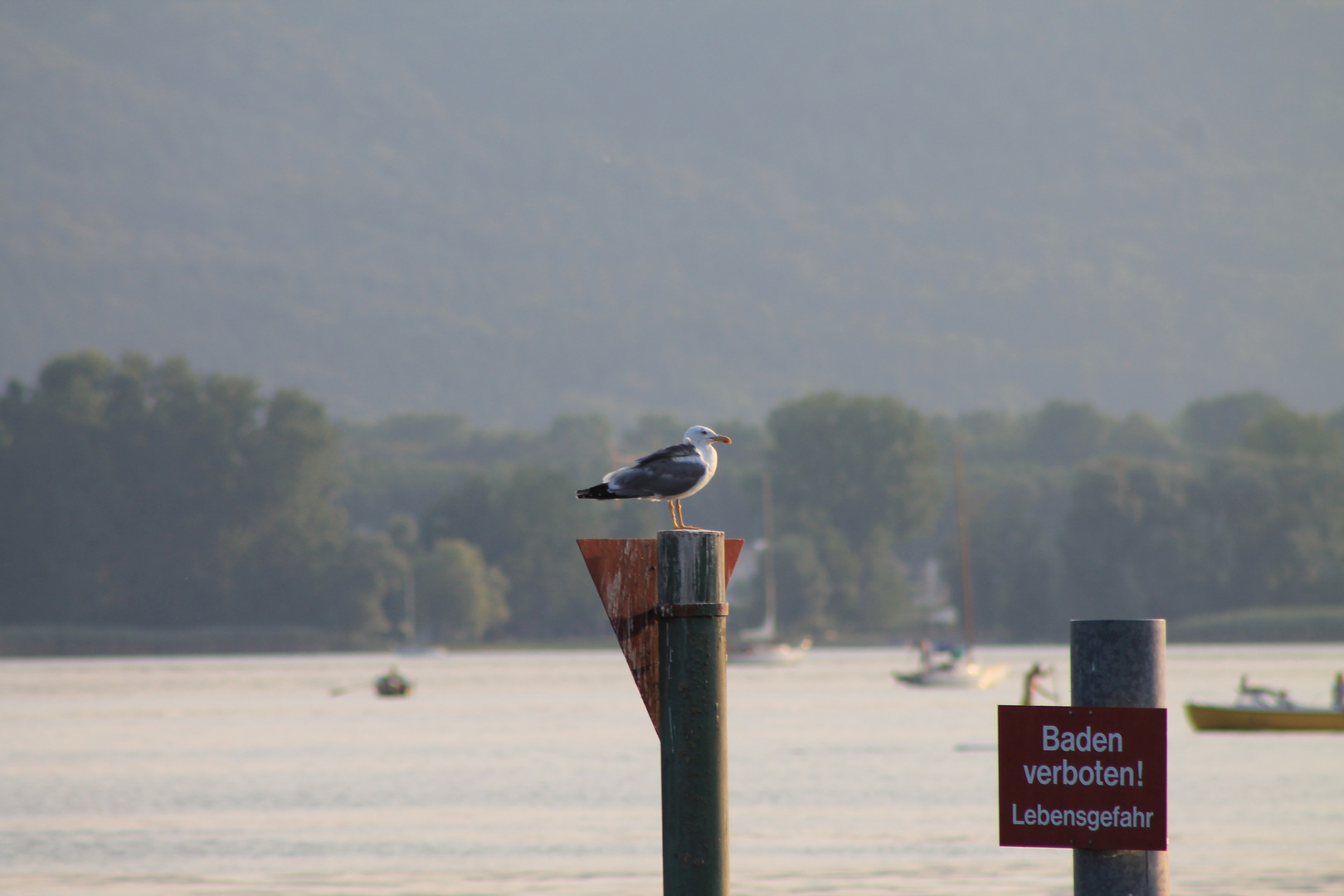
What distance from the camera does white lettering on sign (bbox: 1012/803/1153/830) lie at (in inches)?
268

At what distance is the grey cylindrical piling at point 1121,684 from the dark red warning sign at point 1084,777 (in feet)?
0.20

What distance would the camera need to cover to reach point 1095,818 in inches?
269

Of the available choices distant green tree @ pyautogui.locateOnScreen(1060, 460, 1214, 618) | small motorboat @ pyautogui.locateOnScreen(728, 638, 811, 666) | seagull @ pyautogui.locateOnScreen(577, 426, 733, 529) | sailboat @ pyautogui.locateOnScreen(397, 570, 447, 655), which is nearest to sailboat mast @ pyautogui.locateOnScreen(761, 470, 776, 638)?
small motorboat @ pyautogui.locateOnScreen(728, 638, 811, 666)

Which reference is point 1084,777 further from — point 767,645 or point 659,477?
point 767,645

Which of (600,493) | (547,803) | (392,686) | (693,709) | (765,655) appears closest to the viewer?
(693,709)

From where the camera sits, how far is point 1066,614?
196 meters

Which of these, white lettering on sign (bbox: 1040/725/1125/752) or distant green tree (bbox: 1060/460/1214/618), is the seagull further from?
distant green tree (bbox: 1060/460/1214/618)

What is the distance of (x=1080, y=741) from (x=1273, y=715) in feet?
170

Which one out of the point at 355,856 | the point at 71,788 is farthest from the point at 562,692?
the point at 355,856

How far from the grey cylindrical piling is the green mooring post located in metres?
1.43

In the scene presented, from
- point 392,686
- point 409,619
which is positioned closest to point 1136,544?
point 409,619

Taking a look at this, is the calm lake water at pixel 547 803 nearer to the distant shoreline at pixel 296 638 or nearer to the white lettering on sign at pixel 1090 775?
the white lettering on sign at pixel 1090 775

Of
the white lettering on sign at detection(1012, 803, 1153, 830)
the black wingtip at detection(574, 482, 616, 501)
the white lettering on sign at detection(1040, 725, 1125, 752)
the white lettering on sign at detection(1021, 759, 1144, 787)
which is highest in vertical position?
the black wingtip at detection(574, 482, 616, 501)

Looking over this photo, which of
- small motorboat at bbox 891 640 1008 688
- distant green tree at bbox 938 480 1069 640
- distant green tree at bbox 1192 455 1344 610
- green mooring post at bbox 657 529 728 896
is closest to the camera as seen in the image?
green mooring post at bbox 657 529 728 896
